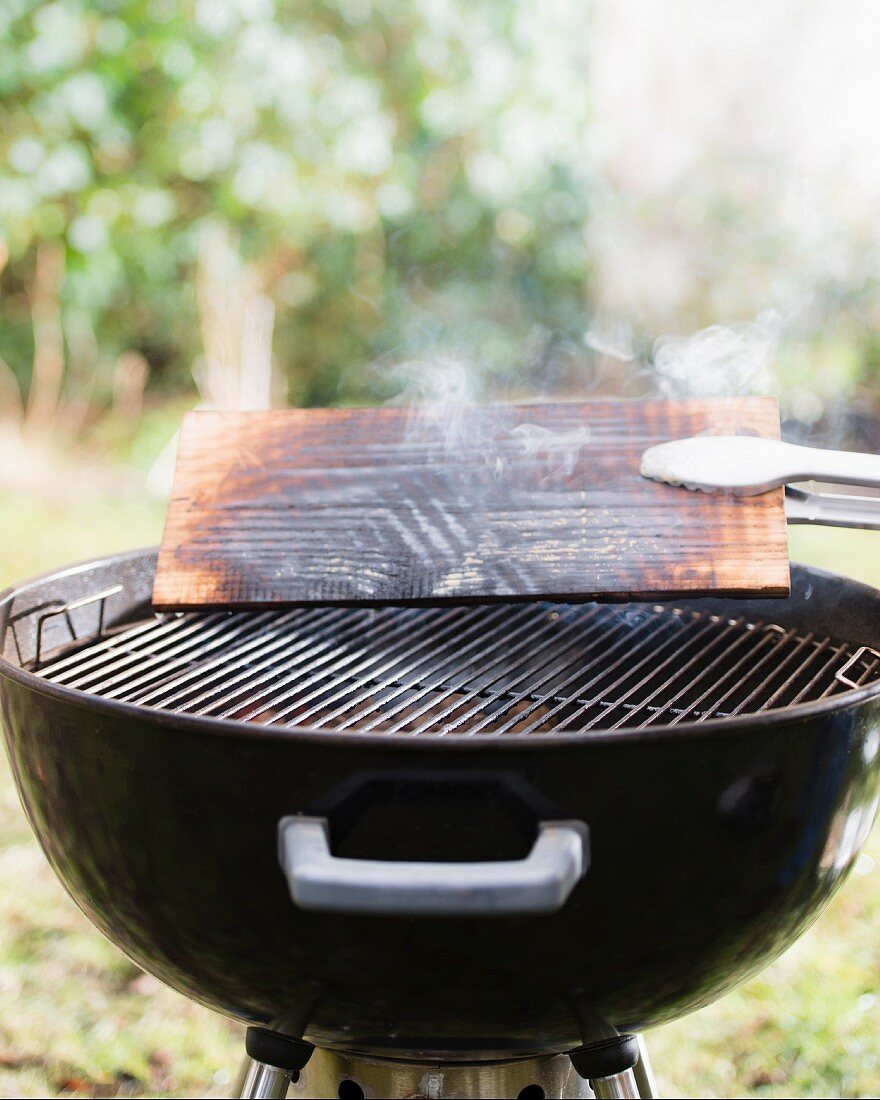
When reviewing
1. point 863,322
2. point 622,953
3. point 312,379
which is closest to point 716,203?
point 863,322

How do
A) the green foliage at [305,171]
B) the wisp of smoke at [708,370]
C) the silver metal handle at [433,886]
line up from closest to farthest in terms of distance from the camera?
the silver metal handle at [433,886] < the wisp of smoke at [708,370] < the green foliage at [305,171]

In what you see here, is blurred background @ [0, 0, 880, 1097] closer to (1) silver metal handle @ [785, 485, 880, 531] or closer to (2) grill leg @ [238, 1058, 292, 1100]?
(1) silver metal handle @ [785, 485, 880, 531]

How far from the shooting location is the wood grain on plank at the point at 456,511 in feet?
3.85

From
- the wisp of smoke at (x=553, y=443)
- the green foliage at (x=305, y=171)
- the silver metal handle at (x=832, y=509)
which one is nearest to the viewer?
the silver metal handle at (x=832, y=509)

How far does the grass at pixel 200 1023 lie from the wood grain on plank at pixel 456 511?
94 centimetres

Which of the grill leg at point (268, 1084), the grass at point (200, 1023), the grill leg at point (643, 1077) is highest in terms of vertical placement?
the grill leg at point (268, 1084)

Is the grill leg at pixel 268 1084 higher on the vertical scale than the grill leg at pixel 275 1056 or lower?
lower

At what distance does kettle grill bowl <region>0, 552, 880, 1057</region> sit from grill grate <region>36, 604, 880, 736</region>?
0.21 meters

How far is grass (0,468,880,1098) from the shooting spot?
1.65 m

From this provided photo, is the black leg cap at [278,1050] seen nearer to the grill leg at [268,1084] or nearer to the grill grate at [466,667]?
the grill leg at [268,1084]

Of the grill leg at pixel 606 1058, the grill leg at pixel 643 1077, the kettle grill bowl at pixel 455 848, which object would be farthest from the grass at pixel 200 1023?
the kettle grill bowl at pixel 455 848

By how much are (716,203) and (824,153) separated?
512 mm

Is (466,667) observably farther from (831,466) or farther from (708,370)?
(708,370)

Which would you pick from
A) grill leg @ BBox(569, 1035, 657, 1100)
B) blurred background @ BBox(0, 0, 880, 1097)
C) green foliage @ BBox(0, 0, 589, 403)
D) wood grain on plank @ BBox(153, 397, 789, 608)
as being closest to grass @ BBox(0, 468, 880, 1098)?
grill leg @ BBox(569, 1035, 657, 1100)
